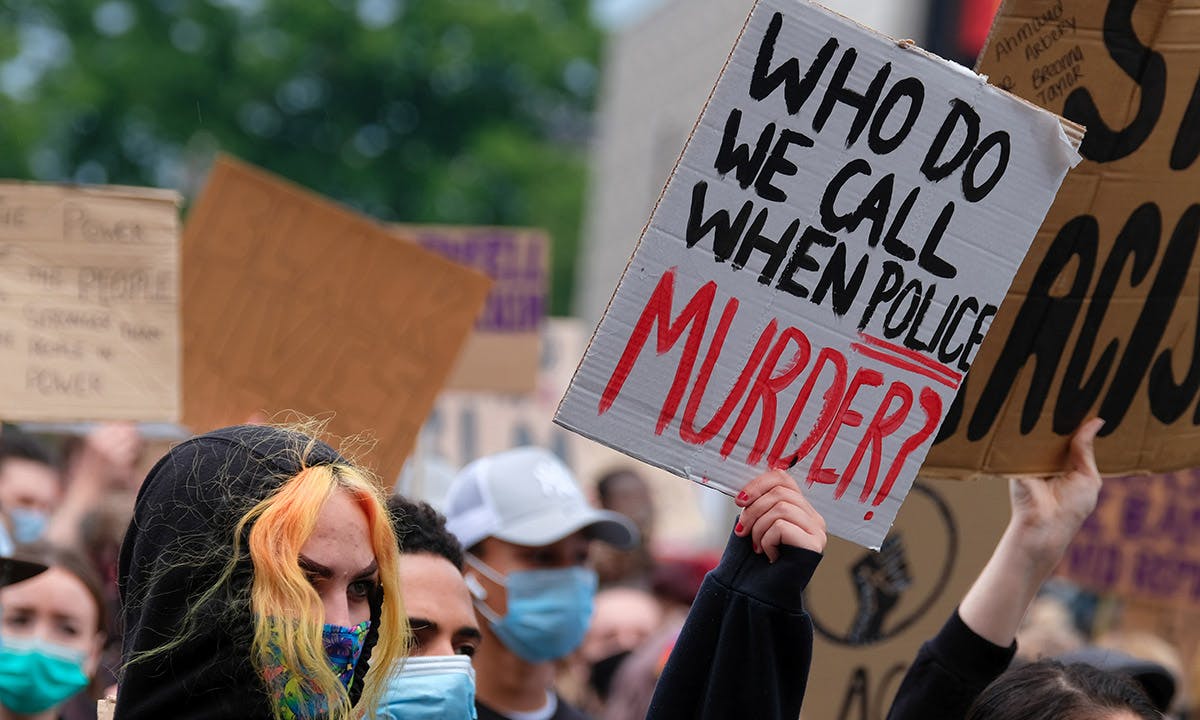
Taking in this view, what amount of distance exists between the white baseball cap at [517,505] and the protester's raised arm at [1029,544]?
159 centimetres

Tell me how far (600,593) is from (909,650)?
3077mm

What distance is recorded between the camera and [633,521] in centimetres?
739

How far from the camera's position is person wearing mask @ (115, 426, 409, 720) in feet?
7.73

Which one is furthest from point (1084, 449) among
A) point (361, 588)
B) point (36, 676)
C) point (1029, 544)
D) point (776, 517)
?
Answer: point (36, 676)

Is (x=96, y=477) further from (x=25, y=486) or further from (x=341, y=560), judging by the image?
(x=341, y=560)

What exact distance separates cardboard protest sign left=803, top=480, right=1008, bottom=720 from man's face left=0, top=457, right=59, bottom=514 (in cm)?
279

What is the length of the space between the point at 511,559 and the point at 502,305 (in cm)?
324

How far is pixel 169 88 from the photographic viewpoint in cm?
2611

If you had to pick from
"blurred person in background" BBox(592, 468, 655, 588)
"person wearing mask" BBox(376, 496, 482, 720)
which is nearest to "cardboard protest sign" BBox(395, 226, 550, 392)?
"blurred person in background" BBox(592, 468, 655, 588)

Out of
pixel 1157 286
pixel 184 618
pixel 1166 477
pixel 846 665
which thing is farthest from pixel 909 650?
pixel 1166 477

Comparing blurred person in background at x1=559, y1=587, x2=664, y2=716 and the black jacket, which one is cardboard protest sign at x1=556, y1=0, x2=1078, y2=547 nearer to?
the black jacket

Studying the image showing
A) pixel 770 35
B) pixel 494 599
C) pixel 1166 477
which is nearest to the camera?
pixel 770 35

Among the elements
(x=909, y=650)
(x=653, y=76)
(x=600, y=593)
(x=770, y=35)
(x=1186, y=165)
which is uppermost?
(x=653, y=76)

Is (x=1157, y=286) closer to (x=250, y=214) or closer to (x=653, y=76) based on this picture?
(x=250, y=214)
